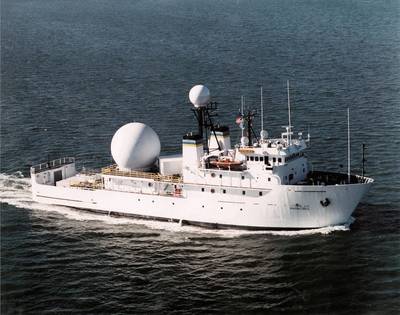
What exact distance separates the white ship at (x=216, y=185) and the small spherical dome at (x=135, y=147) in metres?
0.09

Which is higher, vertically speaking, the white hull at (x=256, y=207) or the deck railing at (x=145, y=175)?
the deck railing at (x=145, y=175)

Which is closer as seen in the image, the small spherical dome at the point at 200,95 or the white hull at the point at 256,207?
the white hull at the point at 256,207

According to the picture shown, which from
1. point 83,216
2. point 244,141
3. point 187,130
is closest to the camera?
point 244,141

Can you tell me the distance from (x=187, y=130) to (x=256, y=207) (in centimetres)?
2706

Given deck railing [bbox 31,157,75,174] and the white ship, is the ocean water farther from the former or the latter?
deck railing [bbox 31,157,75,174]

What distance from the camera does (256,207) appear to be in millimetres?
50469

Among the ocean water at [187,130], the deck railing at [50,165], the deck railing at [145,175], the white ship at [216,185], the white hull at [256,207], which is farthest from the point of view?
the deck railing at [50,165]

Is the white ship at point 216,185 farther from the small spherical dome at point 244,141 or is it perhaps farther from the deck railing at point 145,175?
the small spherical dome at point 244,141

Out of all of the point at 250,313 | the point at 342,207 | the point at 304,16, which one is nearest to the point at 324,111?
the point at 342,207

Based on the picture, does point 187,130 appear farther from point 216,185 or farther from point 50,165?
point 216,185

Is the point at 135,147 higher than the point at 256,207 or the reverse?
higher

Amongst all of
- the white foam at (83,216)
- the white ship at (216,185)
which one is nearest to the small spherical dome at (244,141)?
the white ship at (216,185)

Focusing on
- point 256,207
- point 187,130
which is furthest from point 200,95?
point 187,130

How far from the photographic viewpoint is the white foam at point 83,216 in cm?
4988
